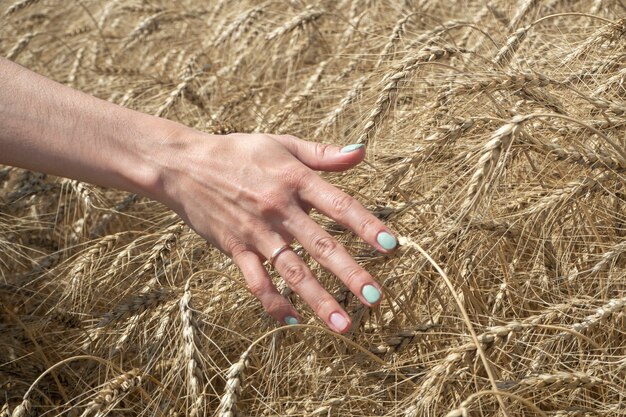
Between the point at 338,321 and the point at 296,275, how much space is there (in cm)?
12

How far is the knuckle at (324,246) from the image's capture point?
1.45 metres

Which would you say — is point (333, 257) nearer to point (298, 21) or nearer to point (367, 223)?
point (367, 223)

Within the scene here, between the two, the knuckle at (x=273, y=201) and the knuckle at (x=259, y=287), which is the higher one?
the knuckle at (x=273, y=201)

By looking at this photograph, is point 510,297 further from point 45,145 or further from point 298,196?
point 45,145

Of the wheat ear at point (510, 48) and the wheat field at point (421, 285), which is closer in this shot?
the wheat field at point (421, 285)

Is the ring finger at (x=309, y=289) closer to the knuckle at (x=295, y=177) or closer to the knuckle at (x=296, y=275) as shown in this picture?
the knuckle at (x=296, y=275)

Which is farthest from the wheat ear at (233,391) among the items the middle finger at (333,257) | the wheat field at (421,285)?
the middle finger at (333,257)

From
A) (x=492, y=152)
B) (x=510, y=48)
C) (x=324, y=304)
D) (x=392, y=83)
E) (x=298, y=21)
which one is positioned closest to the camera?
(x=492, y=152)

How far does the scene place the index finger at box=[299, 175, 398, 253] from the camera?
1.42 meters

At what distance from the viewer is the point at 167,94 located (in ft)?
8.61

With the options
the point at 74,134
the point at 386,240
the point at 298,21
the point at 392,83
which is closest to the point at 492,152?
the point at 386,240

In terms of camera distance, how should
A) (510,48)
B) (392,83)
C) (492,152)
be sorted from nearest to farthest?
(492,152) → (392,83) → (510,48)

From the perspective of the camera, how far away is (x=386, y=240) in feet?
4.64

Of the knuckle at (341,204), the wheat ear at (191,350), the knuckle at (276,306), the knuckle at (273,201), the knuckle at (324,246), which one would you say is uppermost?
the knuckle at (341,204)
